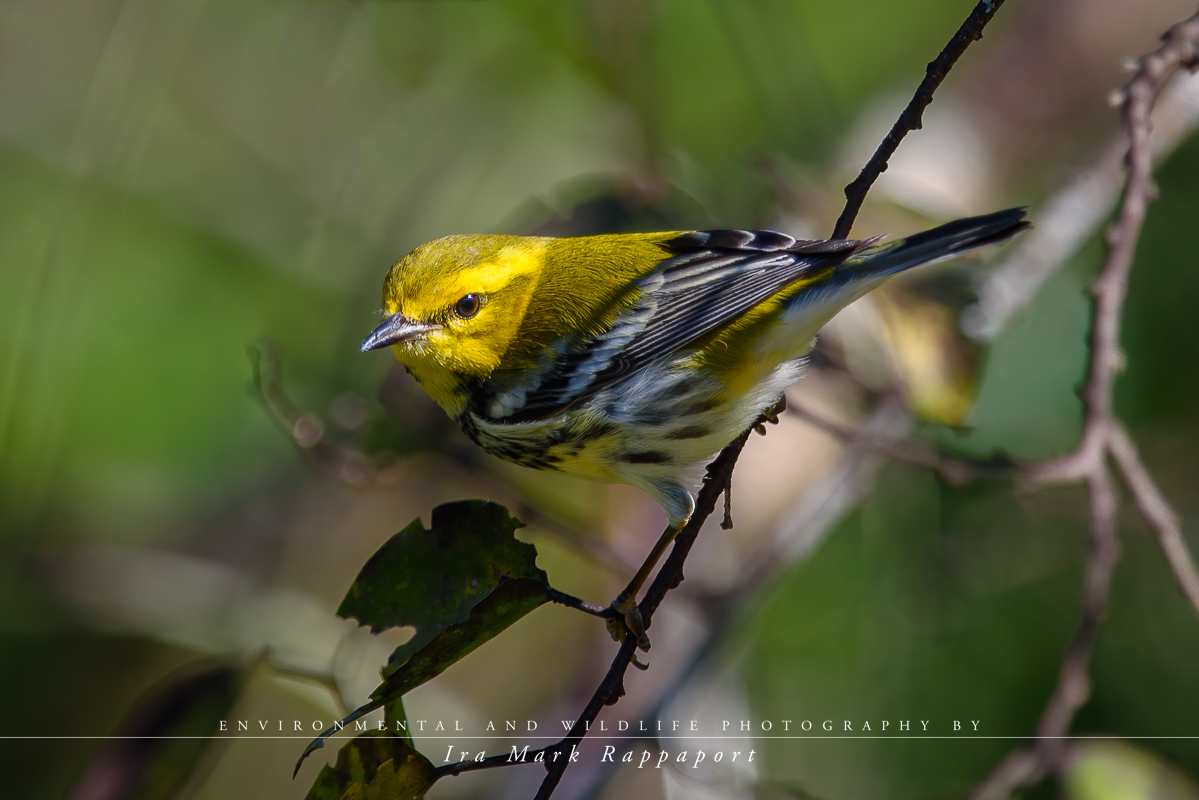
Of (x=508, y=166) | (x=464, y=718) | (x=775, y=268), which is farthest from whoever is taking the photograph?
(x=508, y=166)

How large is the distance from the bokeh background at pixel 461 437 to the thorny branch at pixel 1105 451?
47 cm

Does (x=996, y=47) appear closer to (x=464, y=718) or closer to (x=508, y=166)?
(x=508, y=166)

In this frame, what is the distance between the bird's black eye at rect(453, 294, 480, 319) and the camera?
230 centimetres

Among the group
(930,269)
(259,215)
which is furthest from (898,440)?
(259,215)

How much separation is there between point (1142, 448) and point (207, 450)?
381cm

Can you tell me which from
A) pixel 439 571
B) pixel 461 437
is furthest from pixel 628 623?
pixel 461 437

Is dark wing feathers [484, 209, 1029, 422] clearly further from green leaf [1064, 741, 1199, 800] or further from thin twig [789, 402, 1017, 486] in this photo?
green leaf [1064, 741, 1199, 800]

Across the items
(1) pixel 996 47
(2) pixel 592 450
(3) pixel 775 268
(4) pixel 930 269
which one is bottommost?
(2) pixel 592 450

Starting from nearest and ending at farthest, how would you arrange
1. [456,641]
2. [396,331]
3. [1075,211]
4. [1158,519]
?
[456,641] < [1158,519] < [396,331] < [1075,211]

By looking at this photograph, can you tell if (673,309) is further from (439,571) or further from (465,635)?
(465,635)

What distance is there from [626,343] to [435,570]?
845 mm

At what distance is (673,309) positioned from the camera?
2.32 m

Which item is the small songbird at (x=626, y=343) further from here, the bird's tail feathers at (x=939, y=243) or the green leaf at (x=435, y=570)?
the green leaf at (x=435, y=570)

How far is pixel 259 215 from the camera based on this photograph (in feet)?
13.1
